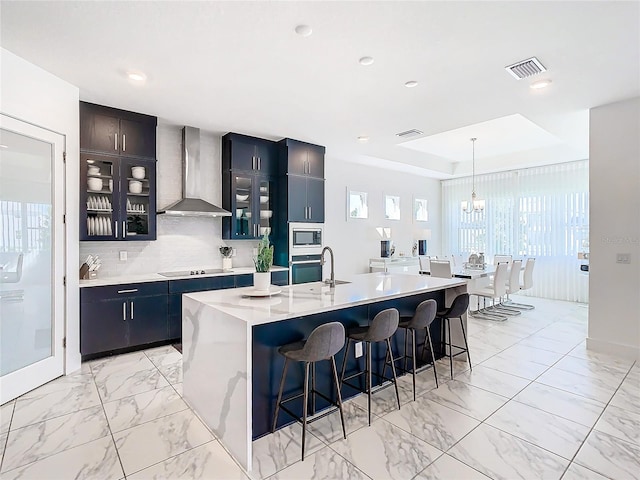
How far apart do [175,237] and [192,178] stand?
34.4 inches

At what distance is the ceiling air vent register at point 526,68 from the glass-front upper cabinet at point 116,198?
163 inches

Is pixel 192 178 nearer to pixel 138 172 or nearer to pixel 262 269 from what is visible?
pixel 138 172

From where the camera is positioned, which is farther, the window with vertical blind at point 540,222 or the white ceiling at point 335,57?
the window with vertical blind at point 540,222

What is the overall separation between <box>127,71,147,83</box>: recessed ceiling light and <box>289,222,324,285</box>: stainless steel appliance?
9.05 ft

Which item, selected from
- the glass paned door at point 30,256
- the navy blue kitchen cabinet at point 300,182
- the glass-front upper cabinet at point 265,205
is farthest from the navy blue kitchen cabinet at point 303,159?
the glass paned door at point 30,256

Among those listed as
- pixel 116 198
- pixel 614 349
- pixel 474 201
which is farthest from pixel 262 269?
pixel 474 201

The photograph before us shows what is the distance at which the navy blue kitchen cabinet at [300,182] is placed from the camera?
17.6 feet

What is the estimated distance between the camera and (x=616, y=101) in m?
3.87

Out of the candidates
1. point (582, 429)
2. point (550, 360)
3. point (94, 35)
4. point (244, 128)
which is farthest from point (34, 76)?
point (550, 360)

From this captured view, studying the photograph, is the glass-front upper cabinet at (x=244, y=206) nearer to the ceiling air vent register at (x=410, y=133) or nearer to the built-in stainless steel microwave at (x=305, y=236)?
the built-in stainless steel microwave at (x=305, y=236)

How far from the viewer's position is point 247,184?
5223 mm

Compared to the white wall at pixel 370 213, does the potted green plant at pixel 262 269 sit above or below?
below

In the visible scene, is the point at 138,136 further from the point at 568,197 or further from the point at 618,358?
the point at 568,197

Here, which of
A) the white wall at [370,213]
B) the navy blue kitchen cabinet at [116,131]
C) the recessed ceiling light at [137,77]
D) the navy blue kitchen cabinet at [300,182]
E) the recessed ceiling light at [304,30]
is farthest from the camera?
the white wall at [370,213]
